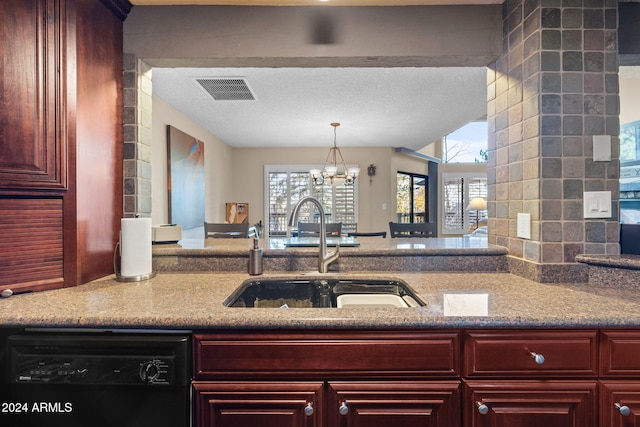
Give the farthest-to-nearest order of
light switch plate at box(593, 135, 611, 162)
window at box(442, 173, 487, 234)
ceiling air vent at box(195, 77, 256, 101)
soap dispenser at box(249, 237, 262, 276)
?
window at box(442, 173, 487, 234) < ceiling air vent at box(195, 77, 256, 101) < soap dispenser at box(249, 237, 262, 276) < light switch plate at box(593, 135, 611, 162)

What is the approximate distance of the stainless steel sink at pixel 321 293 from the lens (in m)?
1.48

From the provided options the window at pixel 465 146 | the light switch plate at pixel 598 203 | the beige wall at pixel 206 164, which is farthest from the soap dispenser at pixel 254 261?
the window at pixel 465 146

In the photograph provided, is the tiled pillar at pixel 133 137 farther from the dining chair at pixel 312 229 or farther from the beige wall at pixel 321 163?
the beige wall at pixel 321 163

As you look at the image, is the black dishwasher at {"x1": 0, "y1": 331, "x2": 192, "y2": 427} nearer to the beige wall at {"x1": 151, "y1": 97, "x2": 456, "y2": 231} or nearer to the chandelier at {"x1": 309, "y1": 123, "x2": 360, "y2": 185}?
the chandelier at {"x1": 309, "y1": 123, "x2": 360, "y2": 185}

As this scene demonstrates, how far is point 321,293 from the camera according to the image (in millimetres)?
1556

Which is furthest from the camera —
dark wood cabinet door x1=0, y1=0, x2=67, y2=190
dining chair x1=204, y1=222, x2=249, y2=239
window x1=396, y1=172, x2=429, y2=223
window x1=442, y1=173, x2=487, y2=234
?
window x1=442, y1=173, x2=487, y2=234

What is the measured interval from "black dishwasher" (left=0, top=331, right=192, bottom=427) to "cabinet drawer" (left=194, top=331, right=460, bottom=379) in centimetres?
10

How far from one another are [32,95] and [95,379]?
3.39ft

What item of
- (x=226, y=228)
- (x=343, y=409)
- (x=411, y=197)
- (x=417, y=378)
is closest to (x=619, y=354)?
(x=417, y=378)

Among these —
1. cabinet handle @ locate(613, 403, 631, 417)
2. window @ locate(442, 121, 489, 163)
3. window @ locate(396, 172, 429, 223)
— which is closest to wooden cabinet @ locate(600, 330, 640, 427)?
cabinet handle @ locate(613, 403, 631, 417)

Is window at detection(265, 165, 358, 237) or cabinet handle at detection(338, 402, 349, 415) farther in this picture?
window at detection(265, 165, 358, 237)

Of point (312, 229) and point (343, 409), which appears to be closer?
point (343, 409)

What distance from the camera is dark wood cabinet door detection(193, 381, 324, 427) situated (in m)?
0.99

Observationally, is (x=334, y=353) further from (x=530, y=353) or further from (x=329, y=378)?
(x=530, y=353)
